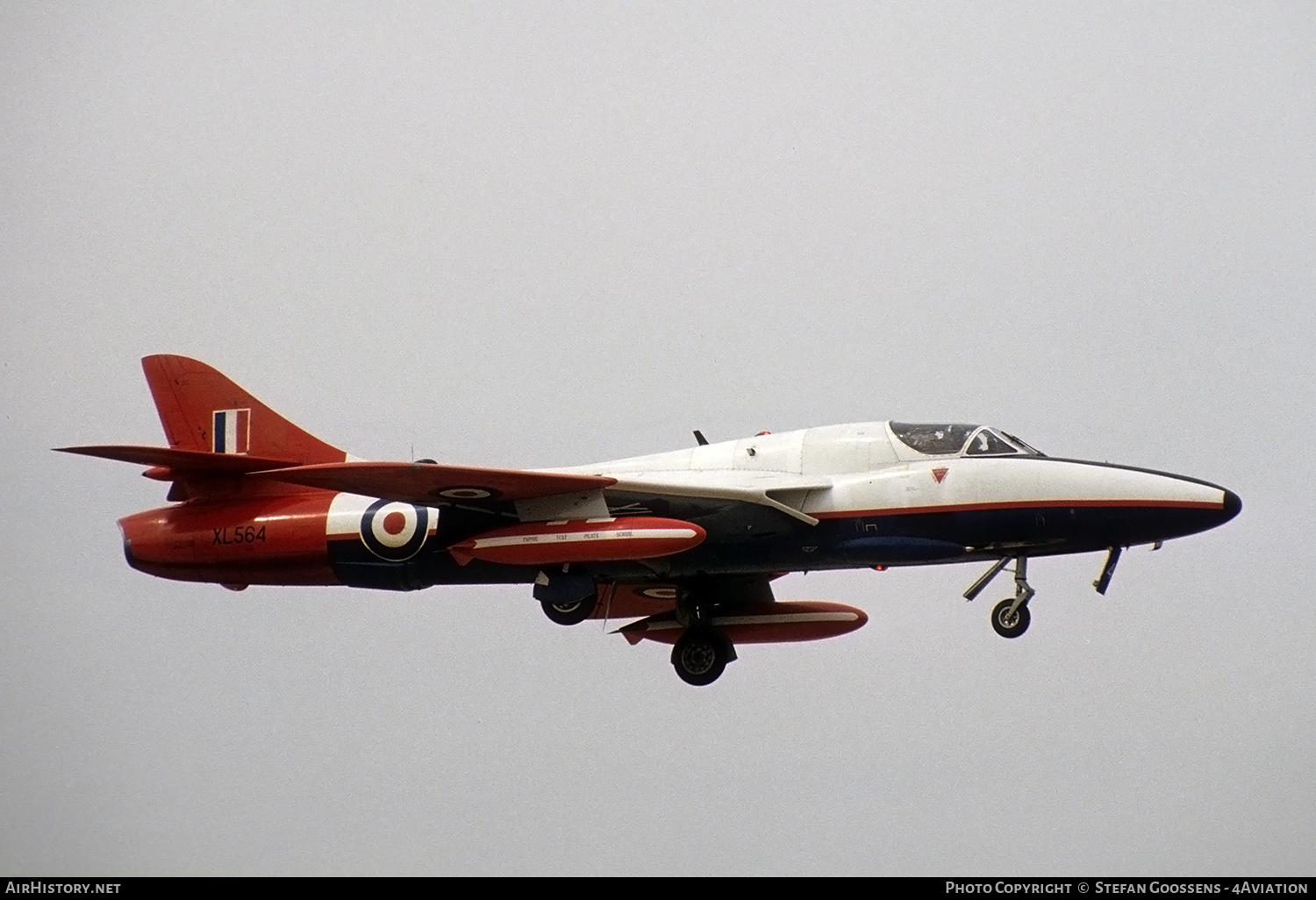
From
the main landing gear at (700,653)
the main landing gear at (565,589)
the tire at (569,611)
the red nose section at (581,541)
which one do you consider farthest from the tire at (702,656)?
the red nose section at (581,541)

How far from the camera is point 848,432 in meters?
20.2

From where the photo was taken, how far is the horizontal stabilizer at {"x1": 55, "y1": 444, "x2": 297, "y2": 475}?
19.4 m

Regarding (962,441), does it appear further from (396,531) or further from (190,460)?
(190,460)

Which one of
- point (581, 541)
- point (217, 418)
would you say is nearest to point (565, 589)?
point (581, 541)

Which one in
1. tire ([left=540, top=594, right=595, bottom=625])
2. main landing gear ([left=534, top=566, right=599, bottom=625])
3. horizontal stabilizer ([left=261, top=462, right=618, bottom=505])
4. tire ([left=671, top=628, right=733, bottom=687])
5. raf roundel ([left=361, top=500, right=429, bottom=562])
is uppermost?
horizontal stabilizer ([left=261, top=462, right=618, bottom=505])

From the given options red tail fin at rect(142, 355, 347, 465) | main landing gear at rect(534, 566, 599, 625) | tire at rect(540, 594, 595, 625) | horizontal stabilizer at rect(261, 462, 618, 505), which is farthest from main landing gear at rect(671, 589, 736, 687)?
red tail fin at rect(142, 355, 347, 465)

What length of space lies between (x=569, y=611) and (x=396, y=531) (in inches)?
94.5

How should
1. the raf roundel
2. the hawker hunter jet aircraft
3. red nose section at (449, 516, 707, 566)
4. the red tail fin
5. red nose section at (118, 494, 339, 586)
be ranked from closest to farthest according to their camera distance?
red nose section at (449, 516, 707, 566) → the hawker hunter jet aircraft → the raf roundel → red nose section at (118, 494, 339, 586) → the red tail fin

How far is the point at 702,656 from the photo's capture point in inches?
871

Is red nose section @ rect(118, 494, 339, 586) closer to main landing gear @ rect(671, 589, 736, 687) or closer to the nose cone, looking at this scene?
main landing gear @ rect(671, 589, 736, 687)

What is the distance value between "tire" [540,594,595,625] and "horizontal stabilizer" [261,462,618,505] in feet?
4.87
